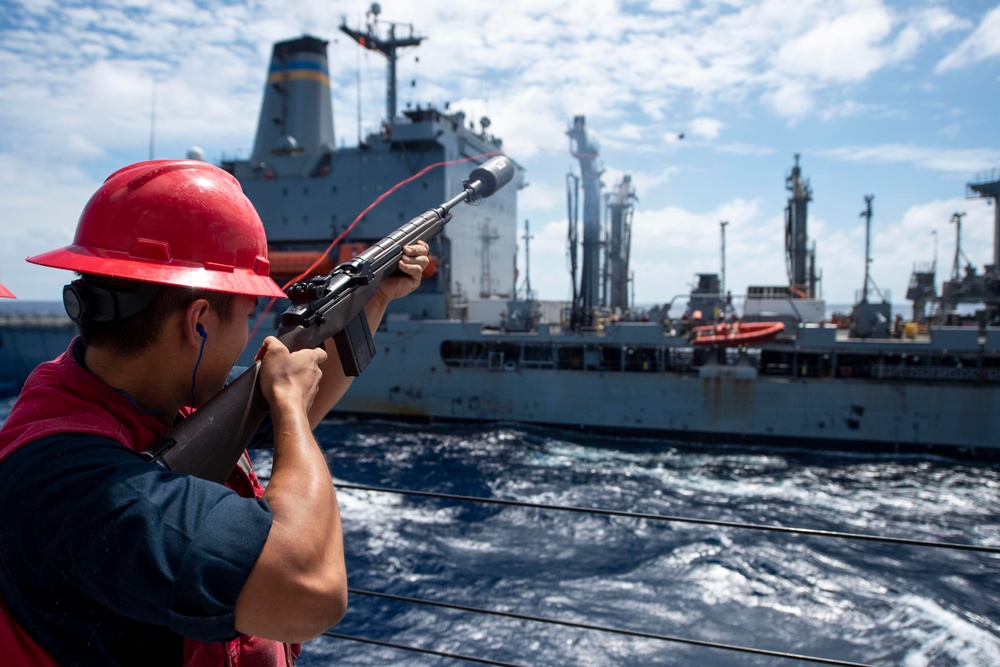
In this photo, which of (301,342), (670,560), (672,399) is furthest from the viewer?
(672,399)

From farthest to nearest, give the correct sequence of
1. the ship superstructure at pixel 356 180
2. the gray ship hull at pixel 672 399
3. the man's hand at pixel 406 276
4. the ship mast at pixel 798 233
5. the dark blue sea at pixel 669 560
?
1. the ship mast at pixel 798 233
2. the ship superstructure at pixel 356 180
3. the gray ship hull at pixel 672 399
4. the dark blue sea at pixel 669 560
5. the man's hand at pixel 406 276

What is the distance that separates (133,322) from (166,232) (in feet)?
0.65

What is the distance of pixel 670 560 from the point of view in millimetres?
9930

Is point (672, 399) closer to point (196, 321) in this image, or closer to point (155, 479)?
point (196, 321)

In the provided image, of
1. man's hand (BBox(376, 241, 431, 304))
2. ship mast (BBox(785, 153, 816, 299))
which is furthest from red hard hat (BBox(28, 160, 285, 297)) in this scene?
ship mast (BBox(785, 153, 816, 299))

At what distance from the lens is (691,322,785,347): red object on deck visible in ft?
55.9

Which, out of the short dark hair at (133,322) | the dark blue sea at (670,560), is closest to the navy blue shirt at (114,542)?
the short dark hair at (133,322)

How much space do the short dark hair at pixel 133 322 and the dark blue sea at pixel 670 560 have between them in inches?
136

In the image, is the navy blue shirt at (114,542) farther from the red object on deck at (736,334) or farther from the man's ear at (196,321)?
the red object on deck at (736,334)

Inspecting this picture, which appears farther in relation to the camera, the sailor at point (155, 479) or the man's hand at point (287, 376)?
the man's hand at point (287, 376)

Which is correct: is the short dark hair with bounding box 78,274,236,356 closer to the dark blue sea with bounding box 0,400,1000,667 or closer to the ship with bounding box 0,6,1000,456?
the dark blue sea with bounding box 0,400,1000,667

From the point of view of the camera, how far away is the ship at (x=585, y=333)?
54.1ft

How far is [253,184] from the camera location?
2286 cm

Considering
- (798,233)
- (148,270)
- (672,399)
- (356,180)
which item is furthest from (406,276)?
(798,233)
